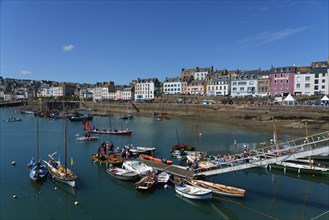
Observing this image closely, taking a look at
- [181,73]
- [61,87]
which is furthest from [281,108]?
[61,87]

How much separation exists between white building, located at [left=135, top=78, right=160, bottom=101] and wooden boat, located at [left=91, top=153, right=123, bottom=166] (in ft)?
305

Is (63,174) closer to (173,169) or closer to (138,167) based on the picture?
(138,167)

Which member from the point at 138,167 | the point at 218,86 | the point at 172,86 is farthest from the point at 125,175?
the point at 172,86

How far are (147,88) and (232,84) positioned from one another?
147ft

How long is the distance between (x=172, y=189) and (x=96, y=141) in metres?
24.8

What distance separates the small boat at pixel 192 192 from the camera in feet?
62.2

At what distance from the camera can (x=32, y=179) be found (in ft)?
75.7

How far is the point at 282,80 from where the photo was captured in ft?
264

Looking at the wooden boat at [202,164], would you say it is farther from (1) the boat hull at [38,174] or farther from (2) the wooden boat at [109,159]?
(1) the boat hull at [38,174]

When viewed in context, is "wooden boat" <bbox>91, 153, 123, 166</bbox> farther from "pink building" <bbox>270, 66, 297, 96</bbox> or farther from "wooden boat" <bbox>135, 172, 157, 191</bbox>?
"pink building" <bbox>270, 66, 297, 96</bbox>

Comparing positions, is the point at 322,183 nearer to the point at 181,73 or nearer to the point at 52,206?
the point at 52,206

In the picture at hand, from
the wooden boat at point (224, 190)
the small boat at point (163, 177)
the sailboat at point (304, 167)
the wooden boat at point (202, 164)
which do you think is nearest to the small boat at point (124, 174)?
the small boat at point (163, 177)

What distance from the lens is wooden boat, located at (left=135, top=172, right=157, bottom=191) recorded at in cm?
2078

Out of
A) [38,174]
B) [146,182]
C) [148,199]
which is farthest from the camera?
[38,174]
